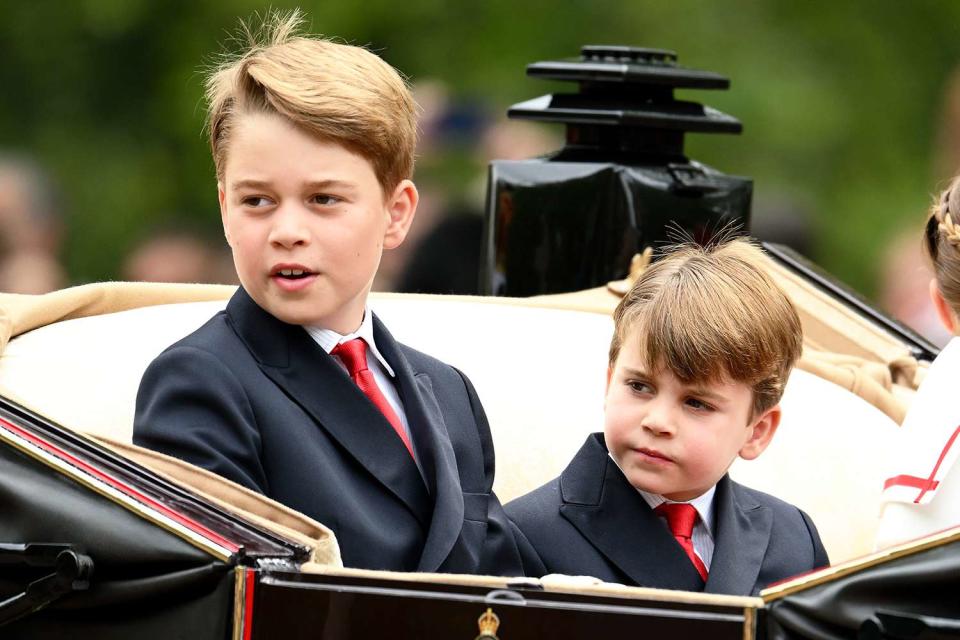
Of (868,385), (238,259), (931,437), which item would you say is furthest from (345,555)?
(868,385)

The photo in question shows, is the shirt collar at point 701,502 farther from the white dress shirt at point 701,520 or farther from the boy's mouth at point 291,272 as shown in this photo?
the boy's mouth at point 291,272

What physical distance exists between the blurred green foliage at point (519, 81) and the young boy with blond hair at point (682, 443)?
4.60m

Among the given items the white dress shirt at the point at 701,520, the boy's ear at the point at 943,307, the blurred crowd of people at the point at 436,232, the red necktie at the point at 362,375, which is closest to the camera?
the red necktie at the point at 362,375

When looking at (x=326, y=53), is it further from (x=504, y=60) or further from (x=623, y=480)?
(x=504, y=60)

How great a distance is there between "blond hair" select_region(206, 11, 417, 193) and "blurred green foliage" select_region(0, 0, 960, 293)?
4637 millimetres

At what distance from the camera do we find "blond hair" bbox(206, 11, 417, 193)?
1964 millimetres

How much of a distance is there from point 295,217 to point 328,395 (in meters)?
0.21

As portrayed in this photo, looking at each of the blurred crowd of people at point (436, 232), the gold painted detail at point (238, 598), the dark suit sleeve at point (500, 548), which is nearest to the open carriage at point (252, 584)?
the gold painted detail at point (238, 598)

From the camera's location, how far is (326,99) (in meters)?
1.97

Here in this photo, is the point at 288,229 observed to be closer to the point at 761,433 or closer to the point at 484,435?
the point at 484,435

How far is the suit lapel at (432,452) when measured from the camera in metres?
1.99

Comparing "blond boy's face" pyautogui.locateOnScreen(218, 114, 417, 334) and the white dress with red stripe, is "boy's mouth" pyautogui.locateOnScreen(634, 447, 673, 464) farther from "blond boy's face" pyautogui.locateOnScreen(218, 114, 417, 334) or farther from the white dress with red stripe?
"blond boy's face" pyautogui.locateOnScreen(218, 114, 417, 334)

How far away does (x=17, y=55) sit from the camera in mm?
7059

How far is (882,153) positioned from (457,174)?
6.08 feet
